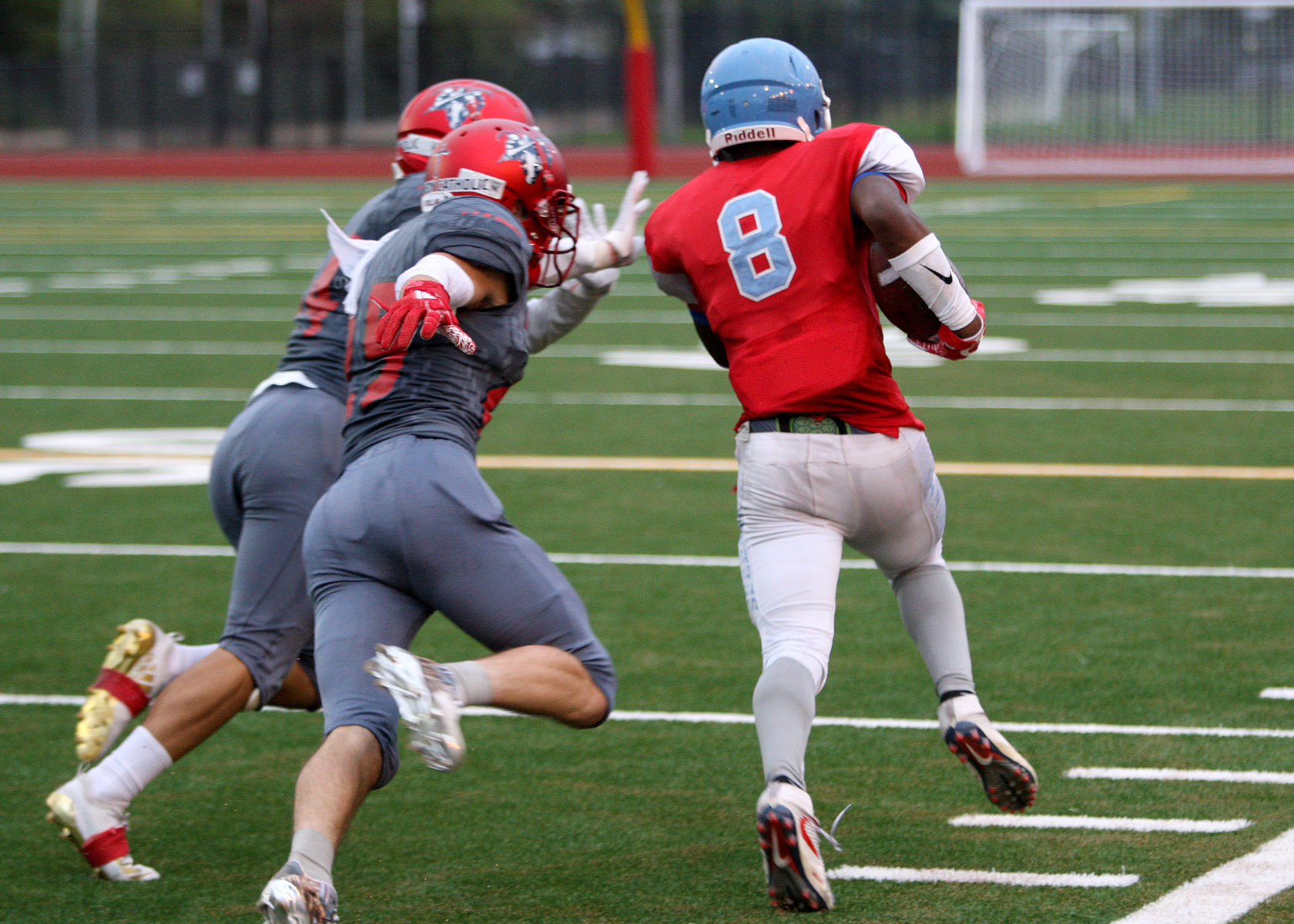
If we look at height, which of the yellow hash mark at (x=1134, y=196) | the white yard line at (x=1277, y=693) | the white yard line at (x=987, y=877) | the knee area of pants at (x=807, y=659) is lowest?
the white yard line at (x=1277, y=693)

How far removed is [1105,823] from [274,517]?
2.03 m

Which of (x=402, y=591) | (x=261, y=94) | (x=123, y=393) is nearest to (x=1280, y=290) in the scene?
(x=123, y=393)

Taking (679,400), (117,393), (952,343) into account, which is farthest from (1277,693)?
(117,393)

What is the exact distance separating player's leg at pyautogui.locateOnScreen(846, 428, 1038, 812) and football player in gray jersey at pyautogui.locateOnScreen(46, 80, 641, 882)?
3.15ft

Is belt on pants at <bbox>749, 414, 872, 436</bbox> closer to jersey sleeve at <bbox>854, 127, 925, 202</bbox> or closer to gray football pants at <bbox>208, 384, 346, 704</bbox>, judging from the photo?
jersey sleeve at <bbox>854, 127, 925, 202</bbox>

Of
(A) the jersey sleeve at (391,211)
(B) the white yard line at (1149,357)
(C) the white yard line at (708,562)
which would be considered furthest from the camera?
(B) the white yard line at (1149,357)

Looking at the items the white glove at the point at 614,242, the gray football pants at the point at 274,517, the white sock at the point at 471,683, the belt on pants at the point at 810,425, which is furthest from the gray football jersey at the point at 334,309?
the white sock at the point at 471,683

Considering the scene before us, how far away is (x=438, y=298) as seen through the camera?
3449 millimetres

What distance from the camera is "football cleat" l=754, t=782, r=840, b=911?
3.41 m

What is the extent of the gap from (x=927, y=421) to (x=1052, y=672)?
4419 mm

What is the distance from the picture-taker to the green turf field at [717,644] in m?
3.86

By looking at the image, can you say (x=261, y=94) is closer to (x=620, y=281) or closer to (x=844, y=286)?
(x=620, y=281)

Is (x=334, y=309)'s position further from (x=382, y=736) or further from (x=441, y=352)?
(x=382, y=736)

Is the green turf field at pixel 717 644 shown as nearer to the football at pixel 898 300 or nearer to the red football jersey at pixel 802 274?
the red football jersey at pixel 802 274
